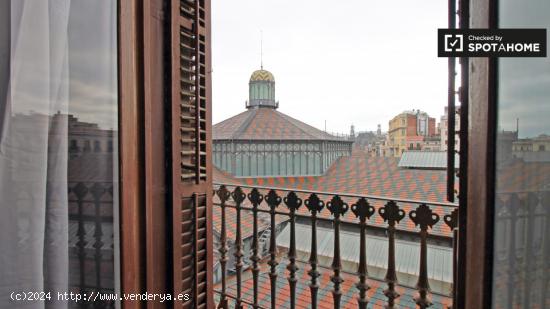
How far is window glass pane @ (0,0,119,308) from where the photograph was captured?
34.4 inches

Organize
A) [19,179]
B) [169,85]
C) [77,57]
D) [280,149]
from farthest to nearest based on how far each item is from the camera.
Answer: [280,149]
[169,85]
[77,57]
[19,179]

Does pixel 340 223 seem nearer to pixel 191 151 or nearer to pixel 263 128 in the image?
pixel 191 151

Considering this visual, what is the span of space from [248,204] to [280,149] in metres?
6.54

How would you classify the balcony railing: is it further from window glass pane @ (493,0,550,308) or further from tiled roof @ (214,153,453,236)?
tiled roof @ (214,153,453,236)

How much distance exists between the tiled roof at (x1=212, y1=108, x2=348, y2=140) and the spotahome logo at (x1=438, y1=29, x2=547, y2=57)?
Answer: 24.5ft

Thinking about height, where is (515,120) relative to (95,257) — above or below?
above

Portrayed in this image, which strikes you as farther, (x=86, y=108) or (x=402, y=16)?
(x=402, y=16)

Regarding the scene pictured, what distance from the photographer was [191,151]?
1.36 meters

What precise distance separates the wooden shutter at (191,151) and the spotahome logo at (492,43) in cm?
97

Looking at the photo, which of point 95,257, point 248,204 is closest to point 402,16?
point 248,204

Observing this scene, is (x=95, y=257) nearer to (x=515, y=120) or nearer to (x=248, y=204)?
(x=248, y=204)

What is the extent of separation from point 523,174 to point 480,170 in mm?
89

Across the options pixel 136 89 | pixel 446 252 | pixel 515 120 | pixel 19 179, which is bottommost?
pixel 446 252

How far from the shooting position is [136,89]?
45.3 inches
